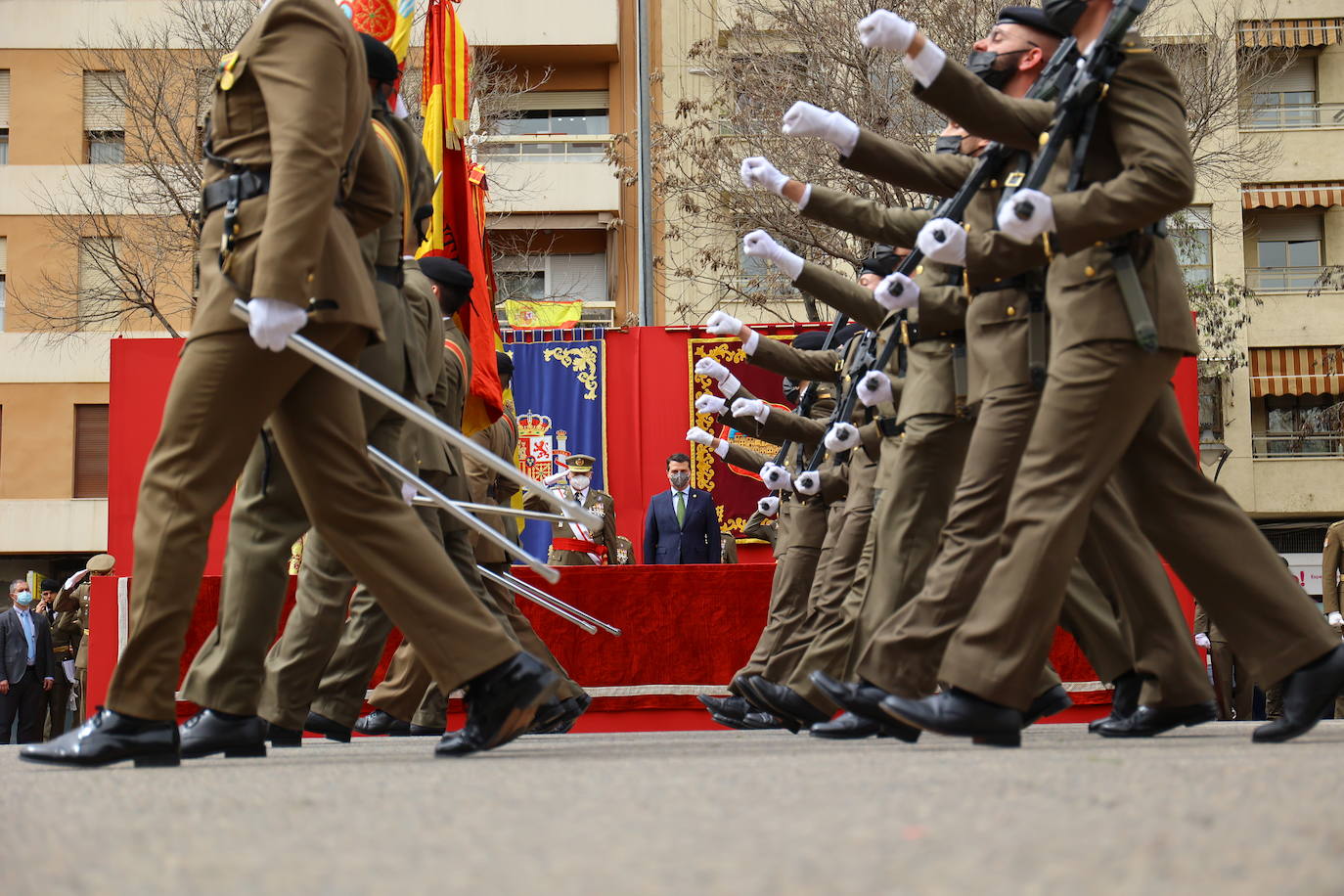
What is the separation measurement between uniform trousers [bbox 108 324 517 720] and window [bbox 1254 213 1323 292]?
2920cm

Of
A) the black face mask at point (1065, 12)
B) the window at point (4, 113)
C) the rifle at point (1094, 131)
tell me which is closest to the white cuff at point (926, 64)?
the rifle at point (1094, 131)

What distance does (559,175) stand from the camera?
28.0 meters

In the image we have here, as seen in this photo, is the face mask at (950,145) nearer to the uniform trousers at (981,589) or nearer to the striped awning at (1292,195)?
the uniform trousers at (981,589)

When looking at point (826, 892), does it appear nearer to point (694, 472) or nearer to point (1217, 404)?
point (694, 472)

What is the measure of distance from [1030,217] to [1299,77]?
29.7 meters

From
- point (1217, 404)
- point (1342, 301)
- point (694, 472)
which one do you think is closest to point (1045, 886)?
point (694, 472)

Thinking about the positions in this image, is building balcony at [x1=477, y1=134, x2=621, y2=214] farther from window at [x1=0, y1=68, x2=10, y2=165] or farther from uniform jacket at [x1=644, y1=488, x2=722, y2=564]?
uniform jacket at [x1=644, y1=488, x2=722, y2=564]

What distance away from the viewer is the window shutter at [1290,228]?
1209 inches

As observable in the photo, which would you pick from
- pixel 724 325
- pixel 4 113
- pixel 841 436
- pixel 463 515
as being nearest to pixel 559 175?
pixel 4 113

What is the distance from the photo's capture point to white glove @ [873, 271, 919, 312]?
4.87 metres

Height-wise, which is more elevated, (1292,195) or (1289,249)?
(1292,195)

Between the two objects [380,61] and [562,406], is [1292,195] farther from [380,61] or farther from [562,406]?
[380,61]

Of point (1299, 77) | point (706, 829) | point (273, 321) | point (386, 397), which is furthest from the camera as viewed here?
point (1299, 77)

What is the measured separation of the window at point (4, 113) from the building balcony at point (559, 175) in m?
9.89
